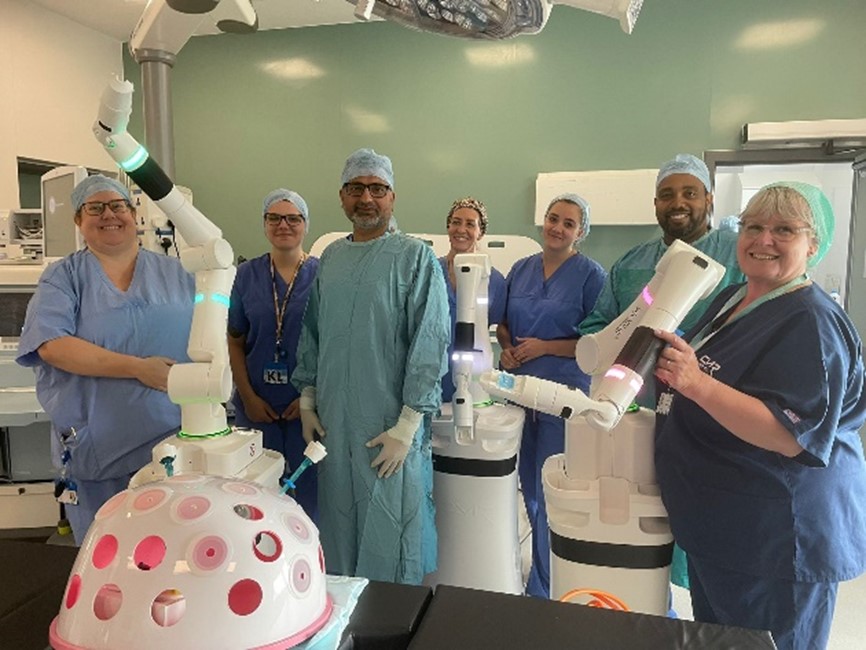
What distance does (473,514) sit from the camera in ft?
6.63

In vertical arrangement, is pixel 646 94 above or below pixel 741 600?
above

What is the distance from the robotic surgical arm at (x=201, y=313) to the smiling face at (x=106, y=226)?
1.85 ft

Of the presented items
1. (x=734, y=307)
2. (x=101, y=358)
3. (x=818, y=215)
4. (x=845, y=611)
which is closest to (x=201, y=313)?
(x=101, y=358)

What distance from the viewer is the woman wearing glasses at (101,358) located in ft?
5.31

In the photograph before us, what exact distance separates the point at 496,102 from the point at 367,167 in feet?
7.53

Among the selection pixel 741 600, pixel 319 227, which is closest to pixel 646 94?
pixel 319 227

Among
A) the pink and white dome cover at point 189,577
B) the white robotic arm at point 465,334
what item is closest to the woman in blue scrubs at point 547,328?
the white robotic arm at point 465,334

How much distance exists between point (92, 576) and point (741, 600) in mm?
1093

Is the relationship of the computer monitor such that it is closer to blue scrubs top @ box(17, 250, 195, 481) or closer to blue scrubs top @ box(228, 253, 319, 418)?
blue scrubs top @ box(228, 253, 319, 418)

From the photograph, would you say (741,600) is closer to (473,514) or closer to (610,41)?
(473,514)

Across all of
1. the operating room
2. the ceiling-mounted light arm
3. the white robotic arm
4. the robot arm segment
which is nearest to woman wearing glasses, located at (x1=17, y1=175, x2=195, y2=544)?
the ceiling-mounted light arm

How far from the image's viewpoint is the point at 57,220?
2.67 m

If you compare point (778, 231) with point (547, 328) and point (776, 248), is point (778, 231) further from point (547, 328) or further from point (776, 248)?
point (547, 328)

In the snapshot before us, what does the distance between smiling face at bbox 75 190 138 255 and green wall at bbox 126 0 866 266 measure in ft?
8.04
